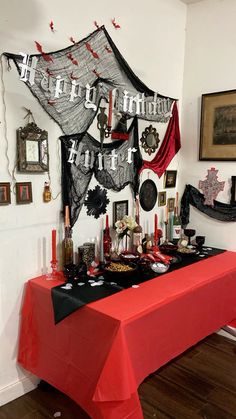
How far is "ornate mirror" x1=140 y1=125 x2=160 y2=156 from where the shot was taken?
2520 millimetres

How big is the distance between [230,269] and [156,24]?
1848 mm

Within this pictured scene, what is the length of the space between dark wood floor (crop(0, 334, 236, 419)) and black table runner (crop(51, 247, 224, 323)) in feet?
1.92

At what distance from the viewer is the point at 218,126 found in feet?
8.55

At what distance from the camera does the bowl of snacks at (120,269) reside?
1.90 metres

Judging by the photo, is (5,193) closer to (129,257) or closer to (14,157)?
(14,157)

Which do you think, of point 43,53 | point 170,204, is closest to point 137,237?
point 170,204

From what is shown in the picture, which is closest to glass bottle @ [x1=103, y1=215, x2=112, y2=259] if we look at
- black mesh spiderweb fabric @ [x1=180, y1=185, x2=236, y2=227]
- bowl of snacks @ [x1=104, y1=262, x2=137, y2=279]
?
bowl of snacks @ [x1=104, y1=262, x2=137, y2=279]

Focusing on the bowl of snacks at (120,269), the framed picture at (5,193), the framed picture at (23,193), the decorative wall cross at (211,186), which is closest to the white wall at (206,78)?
the decorative wall cross at (211,186)

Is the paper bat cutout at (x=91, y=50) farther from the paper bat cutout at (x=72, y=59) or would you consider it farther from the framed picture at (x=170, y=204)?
the framed picture at (x=170, y=204)

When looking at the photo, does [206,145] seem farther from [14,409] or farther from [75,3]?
[14,409]

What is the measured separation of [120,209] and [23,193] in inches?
31.0

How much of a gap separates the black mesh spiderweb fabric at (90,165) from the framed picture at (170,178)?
1.41 feet

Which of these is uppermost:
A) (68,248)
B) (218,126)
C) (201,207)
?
(218,126)

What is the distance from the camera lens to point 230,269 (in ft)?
7.12
